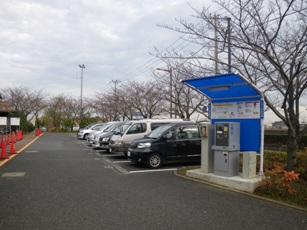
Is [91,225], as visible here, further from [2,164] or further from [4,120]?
[4,120]

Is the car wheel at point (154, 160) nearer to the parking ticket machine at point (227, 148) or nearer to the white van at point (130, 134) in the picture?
the white van at point (130, 134)

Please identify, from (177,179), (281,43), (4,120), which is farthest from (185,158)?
(4,120)

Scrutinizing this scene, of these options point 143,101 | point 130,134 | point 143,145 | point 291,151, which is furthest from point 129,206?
point 143,101

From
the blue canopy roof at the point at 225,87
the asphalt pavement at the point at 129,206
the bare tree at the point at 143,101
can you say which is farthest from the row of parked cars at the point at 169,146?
the bare tree at the point at 143,101

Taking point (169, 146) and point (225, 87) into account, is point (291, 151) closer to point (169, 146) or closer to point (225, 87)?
point (225, 87)

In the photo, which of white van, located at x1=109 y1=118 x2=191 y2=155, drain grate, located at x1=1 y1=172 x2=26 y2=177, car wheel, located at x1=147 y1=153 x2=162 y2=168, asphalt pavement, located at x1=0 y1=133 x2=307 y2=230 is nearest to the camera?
asphalt pavement, located at x1=0 y1=133 x2=307 y2=230

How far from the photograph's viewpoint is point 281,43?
9102mm

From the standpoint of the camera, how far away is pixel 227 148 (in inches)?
316

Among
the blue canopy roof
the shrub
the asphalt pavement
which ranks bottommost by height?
the asphalt pavement

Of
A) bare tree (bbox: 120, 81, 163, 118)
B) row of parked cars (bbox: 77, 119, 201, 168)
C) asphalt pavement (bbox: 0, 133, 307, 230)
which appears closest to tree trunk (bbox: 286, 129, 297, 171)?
asphalt pavement (bbox: 0, 133, 307, 230)

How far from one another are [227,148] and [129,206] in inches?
126

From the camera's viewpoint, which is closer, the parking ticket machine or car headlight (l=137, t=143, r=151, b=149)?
the parking ticket machine

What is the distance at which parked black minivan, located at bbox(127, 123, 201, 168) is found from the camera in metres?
11.1

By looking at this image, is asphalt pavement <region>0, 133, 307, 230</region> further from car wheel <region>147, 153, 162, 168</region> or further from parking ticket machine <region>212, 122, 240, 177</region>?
car wheel <region>147, 153, 162, 168</region>
